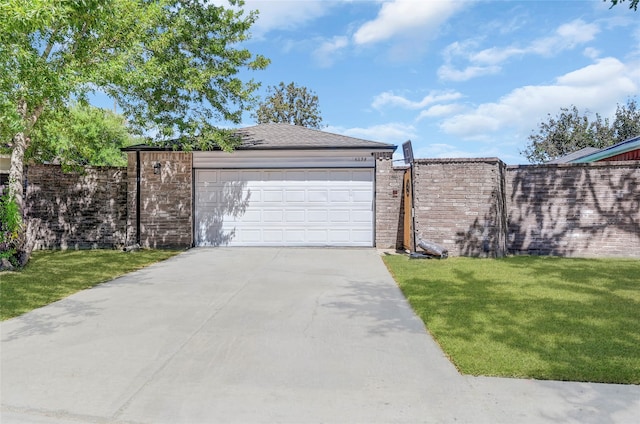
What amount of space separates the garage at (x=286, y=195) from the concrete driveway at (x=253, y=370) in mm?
6804

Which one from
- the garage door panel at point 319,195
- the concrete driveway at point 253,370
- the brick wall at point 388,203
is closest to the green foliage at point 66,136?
the concrete driveway at point 253,370

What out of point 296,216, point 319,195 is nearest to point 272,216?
point 296,216

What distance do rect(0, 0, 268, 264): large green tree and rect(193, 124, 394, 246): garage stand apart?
5.19 feet

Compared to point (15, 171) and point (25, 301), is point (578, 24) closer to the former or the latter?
point (25, 301)

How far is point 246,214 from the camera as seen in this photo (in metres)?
13.6

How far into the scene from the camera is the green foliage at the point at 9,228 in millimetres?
8953

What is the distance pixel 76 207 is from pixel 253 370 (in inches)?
463

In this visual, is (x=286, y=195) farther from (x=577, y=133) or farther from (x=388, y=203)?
(x=577, y=133)

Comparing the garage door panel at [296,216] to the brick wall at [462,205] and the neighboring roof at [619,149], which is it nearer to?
the brick wall at [462,205]

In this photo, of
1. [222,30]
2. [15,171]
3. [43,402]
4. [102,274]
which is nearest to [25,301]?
[102,274]

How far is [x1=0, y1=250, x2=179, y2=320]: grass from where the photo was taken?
627cm

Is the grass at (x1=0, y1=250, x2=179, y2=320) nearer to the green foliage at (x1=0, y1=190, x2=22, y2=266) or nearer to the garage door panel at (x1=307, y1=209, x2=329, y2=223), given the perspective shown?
the green foliage at (x1=0, y1=190, x2=22, y2=266)

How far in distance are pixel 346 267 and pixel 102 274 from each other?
5.15 metres

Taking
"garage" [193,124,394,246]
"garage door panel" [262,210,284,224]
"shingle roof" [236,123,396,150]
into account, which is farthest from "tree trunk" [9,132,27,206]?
"garage door panel" [262,210,284,224]
